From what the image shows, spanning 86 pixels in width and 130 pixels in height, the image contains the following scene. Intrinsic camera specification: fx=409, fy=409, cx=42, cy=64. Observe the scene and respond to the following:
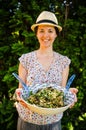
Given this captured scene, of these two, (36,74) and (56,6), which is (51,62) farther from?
(56,6)

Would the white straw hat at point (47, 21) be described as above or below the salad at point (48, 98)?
above

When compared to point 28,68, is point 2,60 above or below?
below

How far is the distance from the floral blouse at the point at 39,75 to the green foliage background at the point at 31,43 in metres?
1.01

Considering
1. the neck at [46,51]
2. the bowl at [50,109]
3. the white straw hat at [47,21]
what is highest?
the white straw hat at [47,21]

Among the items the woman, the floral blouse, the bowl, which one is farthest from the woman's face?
the bowl

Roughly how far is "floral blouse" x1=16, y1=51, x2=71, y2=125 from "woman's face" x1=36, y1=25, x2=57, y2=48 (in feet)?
0.48

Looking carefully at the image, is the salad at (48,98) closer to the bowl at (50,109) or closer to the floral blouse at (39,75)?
the bowl at (50,109)

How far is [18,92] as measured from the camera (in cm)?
272

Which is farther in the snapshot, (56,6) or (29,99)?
(56,6)

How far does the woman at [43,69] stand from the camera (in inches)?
112

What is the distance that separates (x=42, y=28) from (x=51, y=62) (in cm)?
25

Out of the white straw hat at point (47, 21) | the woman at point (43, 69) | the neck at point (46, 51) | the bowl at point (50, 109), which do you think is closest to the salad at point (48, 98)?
the bowl at point (50, 109)

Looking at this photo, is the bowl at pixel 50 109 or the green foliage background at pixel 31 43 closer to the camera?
the bowl at pixel 50 109

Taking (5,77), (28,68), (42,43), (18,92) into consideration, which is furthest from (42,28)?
(5,77)
